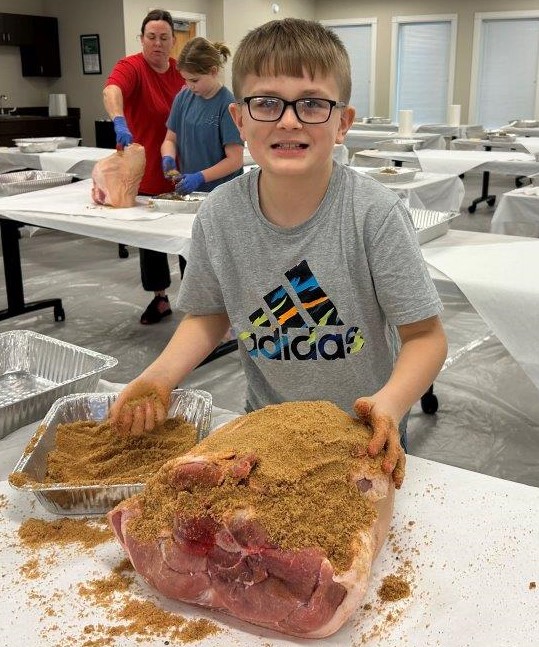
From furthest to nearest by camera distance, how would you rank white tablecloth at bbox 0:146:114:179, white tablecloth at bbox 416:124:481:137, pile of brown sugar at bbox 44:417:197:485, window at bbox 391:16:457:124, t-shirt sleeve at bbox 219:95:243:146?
window at bbox 391:16:457:124 < white tablecloth at bbox 416:124:481:137 < white tablecloth at bbox 0:146:114:179 < t-shirt sleeve at bbox 219:95:243:146 < pile of brown sugar at bbox 44:417:197:485

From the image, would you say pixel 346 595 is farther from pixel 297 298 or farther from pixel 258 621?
pixel 297 298

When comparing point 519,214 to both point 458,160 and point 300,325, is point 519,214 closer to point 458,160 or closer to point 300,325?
point 458,160

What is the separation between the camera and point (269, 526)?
2.29 ft

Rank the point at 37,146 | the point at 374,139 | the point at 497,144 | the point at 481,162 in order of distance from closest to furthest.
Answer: the point at 481,162, the point at 37,146, the point at 497,144, the point at 374,139

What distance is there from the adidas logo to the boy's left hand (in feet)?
0.92

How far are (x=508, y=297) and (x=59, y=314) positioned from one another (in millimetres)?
2621

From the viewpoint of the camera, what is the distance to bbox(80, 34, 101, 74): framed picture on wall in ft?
28.9

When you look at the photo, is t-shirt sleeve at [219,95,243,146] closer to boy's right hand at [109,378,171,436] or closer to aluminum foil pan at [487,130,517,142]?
boy's right hand at [109,378,171,436]

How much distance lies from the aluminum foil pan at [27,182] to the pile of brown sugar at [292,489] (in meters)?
2.69

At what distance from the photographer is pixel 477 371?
2900 mm

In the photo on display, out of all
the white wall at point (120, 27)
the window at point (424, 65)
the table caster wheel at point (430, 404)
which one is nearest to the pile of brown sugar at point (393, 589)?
the table caster wheel at point (430, 404)

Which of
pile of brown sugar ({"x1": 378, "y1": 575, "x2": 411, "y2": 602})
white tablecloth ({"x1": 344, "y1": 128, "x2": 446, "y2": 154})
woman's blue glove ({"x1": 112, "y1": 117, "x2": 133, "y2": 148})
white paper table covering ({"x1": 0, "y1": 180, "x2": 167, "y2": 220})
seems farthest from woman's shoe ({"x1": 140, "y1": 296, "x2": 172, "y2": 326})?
white tablecloth ({"x1": 344, "y1": 128, "x2": 446, "y2": 154})

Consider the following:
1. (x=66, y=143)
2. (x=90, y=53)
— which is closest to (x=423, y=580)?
(x=66, y=143)

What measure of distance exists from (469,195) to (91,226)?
6249 millimetres
